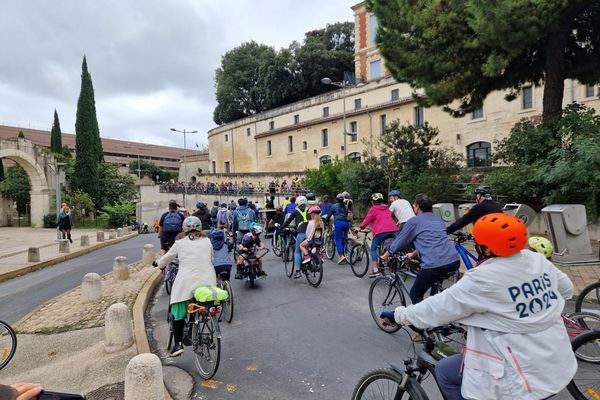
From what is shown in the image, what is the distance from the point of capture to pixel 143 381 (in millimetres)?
3426

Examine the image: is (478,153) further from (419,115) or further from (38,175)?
(38,175)

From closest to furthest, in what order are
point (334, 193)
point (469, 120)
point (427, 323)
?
point (427, 323), point (334, 193), point (469, 120)

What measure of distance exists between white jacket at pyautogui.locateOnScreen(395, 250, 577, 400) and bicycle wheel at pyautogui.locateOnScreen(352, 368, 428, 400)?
39cm

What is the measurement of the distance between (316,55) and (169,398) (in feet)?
157

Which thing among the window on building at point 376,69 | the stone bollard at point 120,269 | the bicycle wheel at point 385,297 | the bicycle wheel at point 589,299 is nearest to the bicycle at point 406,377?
the bicycle wheel at point 385,297

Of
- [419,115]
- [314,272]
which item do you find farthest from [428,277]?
[419,115]

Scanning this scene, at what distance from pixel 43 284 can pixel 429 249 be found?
1092 cm

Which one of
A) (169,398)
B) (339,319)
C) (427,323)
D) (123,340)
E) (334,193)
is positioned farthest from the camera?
(334,193)

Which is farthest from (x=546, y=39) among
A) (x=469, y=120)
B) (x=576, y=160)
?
(x=469, y=120)

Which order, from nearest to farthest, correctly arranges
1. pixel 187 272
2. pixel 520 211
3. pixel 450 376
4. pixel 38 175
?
1. pixel 450 376
2. pixel 187 272
3. pixel 520 211
4. pixel 38 175

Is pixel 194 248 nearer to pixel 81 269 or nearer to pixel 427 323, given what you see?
pixel 427 323

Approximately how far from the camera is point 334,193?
2172 centimetres

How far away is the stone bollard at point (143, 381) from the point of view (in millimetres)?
3416

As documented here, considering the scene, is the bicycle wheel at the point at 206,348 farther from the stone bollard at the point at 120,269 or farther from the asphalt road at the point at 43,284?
the stone bollard at the point at 120,269
